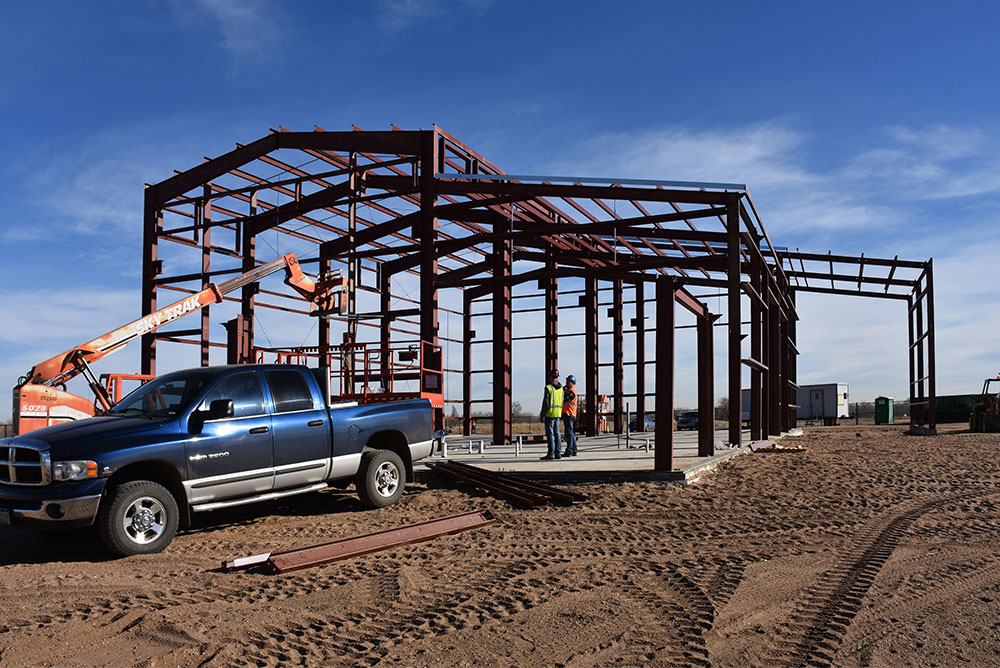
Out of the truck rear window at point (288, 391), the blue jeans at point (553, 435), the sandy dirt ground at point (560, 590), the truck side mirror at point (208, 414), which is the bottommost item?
the sandy dirt ground at point (560, 590)

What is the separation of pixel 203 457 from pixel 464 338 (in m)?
19.9

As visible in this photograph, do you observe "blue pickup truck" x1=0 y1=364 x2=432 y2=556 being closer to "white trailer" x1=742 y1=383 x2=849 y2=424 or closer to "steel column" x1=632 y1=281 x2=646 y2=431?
"steel column" x1=632 y1=281 x2=646 y2=431

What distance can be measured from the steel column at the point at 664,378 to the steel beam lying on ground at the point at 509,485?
70.4 inches

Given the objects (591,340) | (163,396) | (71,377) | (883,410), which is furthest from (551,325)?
(883,410)

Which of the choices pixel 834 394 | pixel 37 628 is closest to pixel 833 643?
pixel 37 628

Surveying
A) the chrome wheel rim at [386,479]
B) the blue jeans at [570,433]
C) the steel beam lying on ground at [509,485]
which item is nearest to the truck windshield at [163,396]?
the chrome wheel rim at [386,479]

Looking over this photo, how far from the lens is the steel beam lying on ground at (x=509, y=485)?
11117 mm

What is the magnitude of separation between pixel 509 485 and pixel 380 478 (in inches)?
79.4

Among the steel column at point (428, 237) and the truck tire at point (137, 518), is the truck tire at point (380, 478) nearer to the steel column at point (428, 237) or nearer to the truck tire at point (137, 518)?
the truck tire at point (137, 518)

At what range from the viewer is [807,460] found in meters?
15.4

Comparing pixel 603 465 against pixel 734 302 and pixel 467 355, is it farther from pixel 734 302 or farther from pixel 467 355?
pixel 467 355

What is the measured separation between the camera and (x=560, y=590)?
672 cm

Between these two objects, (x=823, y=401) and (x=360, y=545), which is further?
(x=823, y=401)

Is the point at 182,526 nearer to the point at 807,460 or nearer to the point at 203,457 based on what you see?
the point at 203,457
